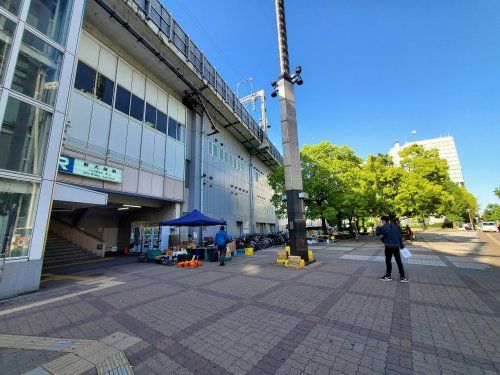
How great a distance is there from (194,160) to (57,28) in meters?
12.0

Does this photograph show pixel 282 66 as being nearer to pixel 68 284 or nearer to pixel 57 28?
pixel 57 28

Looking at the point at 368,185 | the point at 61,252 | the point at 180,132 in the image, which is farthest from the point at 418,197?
the point at 61,252

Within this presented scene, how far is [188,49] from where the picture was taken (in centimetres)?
1656

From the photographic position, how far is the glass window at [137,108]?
14.6 metres

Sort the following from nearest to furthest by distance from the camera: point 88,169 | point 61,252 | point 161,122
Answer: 1. point 88,169
2. point 61,252
3. point 161,122

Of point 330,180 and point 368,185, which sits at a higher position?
point 330,180

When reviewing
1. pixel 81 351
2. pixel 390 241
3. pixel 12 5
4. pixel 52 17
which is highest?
pixel 52 17

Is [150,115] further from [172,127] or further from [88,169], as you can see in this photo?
[88,169]

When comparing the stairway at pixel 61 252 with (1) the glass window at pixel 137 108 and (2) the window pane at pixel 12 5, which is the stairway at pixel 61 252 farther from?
(2) the window pane at pixel 12 5

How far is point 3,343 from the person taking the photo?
3.79 m

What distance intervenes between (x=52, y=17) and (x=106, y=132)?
541cm

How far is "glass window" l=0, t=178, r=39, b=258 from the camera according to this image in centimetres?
671

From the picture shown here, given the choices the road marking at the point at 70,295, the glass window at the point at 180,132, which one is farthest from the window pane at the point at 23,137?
the glass window at the point at 180,132

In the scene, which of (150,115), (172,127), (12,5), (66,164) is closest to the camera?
(12,5)
